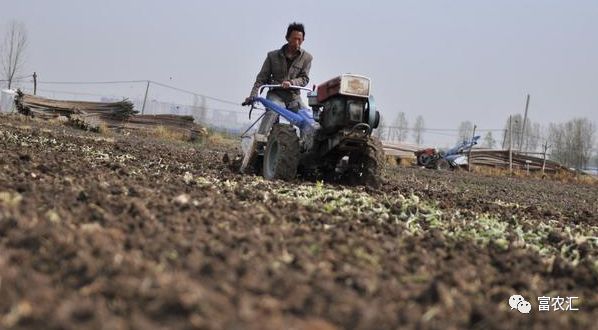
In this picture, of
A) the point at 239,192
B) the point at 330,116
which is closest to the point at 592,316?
the point at 239,192

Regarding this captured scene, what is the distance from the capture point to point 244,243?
2771 mm

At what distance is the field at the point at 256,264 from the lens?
1.84 metres

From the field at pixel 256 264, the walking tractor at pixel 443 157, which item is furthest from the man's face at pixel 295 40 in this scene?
the walking tractor at pixel 443 157

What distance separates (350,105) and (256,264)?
425cm

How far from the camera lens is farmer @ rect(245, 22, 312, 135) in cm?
795

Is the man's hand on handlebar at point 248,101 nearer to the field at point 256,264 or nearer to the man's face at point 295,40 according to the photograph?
the man's face at point 295,40

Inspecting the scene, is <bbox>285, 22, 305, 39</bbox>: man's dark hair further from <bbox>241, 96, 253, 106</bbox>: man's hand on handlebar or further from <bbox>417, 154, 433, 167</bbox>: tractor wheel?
<bbox>417, 154, 433, 167</bbox>: tractor wheel

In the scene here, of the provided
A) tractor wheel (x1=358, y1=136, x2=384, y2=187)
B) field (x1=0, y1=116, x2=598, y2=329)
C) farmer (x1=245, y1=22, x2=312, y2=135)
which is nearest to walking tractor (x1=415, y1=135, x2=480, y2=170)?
farmer (x1=245, y1=22, x2=312, y2=135)

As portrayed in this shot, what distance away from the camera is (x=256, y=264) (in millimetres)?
2387

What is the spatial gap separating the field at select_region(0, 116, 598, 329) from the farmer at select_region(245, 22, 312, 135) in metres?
3.55

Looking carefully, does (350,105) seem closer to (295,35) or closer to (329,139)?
(329,139)

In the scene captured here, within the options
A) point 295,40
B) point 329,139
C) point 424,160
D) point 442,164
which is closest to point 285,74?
point 295,40

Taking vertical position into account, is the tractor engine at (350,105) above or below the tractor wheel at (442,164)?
above

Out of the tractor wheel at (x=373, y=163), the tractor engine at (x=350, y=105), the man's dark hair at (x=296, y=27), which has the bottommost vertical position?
the tractor wheel at (x=373, y=163)
